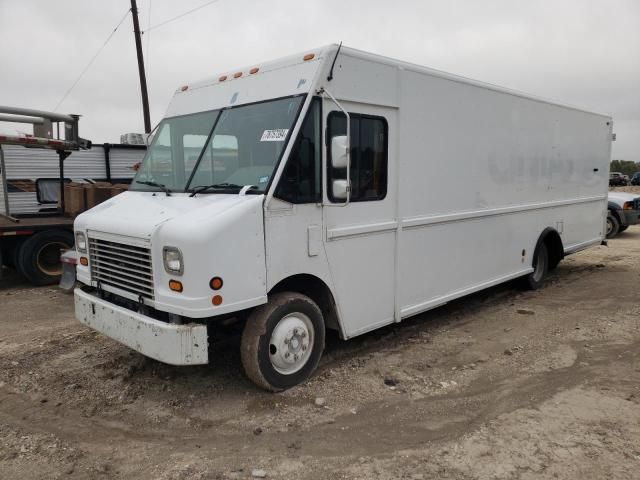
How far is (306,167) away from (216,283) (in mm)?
1217

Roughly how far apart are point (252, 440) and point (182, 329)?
93 cm

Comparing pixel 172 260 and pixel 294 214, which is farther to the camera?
pixel 294 214

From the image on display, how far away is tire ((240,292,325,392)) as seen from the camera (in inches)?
159

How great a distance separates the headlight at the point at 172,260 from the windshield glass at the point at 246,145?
75 cm

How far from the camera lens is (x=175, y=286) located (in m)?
3.69

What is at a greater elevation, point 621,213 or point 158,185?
point 158,185

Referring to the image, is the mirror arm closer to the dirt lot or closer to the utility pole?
the dirt lot

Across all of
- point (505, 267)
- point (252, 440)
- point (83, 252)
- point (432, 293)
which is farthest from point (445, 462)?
point (505, 267)

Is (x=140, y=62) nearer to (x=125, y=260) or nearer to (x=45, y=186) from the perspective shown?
(x=45, y=186)

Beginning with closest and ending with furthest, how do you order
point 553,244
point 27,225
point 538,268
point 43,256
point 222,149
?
point 222,149 < point 538,268 < point 553,244 < point 27,225 < point 43,256

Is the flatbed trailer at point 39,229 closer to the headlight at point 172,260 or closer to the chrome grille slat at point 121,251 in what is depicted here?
the chrome grille slat at point 121,251

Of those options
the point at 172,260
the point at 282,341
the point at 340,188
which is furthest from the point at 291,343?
the point at 340,188

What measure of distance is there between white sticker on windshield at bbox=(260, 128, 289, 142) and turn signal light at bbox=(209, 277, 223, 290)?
1235mm

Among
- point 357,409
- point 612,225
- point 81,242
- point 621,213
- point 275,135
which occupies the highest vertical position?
point 275,135
